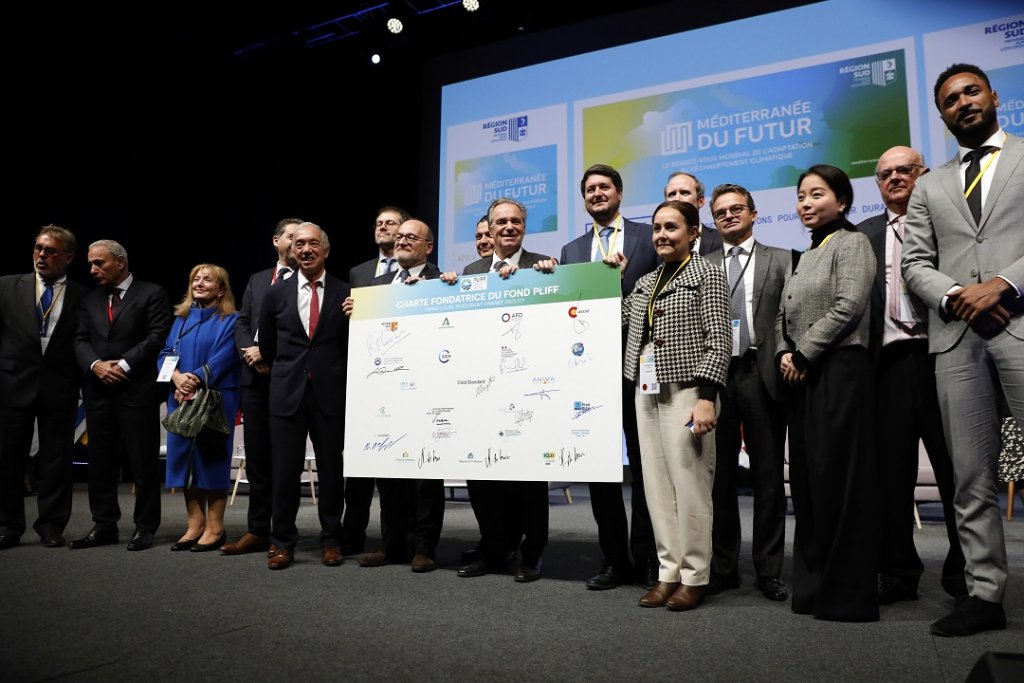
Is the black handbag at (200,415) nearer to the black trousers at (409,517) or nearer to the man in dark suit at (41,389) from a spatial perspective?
the man in dark suit at (41,389)

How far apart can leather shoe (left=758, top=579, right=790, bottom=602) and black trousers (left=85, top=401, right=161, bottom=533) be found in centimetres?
310

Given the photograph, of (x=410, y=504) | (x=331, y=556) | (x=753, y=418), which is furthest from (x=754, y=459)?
(x=331, y=556)

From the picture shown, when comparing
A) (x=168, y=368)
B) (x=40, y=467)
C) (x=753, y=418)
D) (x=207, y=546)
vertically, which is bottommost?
(x=207, y=546)

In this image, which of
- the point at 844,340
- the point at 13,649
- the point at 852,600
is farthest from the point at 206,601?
the point at 844,340

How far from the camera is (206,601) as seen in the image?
8.48ft

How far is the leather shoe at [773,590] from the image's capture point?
8.72ft

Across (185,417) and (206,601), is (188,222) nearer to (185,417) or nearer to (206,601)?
(185,417)

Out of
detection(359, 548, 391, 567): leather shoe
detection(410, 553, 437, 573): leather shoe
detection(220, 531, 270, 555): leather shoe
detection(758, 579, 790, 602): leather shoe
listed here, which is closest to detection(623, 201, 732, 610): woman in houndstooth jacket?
detection(758, 579, 790, 602): leather shoe

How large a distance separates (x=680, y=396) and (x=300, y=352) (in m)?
1.87

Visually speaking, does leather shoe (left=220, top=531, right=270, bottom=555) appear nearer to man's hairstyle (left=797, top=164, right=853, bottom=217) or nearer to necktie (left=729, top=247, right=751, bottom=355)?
necktie (left=729, top=247, right=751, bottom=355)

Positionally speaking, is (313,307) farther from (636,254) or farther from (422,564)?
(636,254)

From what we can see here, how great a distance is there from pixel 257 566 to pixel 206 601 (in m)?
0.74

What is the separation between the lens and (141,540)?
3.77m

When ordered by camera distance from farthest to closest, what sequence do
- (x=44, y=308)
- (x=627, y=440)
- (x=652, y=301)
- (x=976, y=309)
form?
(x=44, y=308)
(x=627, y=440)
(x=652, y=301)
(x=976, y=309)
